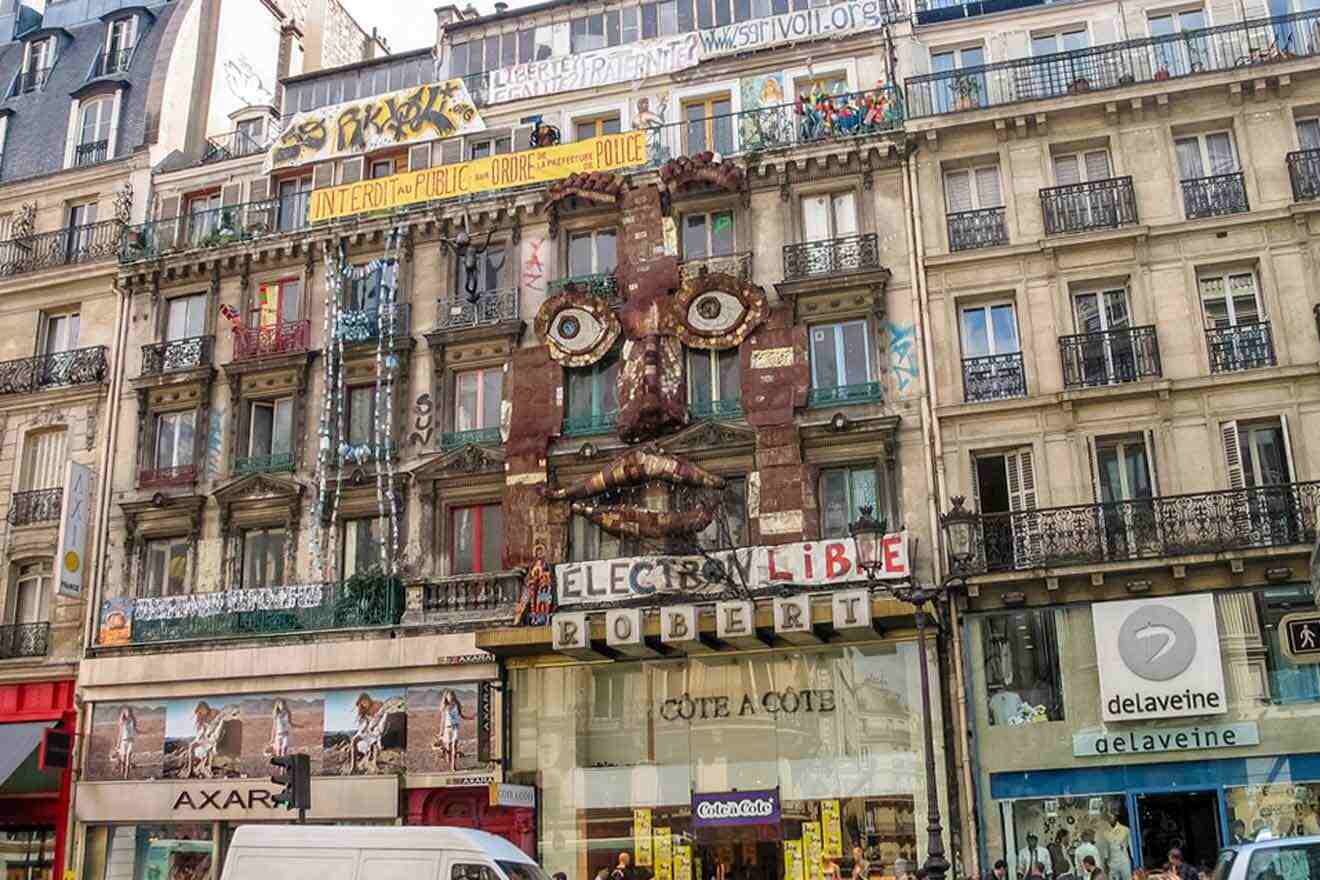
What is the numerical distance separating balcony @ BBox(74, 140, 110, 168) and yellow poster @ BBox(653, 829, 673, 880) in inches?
815

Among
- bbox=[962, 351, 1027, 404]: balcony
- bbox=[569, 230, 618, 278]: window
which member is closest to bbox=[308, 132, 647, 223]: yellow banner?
bbox=[569, 230, 618, 278]: window

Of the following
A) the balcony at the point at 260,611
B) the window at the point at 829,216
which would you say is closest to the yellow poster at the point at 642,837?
the balcony at the point at 260,611

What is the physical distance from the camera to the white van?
1480 cm

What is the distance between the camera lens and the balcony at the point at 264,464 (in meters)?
26.3

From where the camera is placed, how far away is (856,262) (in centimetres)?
2427

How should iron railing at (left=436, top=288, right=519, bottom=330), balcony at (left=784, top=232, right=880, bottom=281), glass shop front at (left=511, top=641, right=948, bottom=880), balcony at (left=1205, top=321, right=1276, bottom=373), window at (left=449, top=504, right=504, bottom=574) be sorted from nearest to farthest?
glass shop front at (left=511, top=641, right=948, bottom=880)
balcony at (left=1205, top=321, right=1276, bottom=373)
balcony at (left=784, top=232, right=880, bottom=281)
window at (left=449, top=504, right=504, bottom=574)
iron railing at (left=436, top=288, right=519, bottom=330)

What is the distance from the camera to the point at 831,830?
21453 mm

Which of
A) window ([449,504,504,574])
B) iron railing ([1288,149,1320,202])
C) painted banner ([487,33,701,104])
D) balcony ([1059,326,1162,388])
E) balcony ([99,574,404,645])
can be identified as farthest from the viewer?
painted banner ([487,33,701,104])

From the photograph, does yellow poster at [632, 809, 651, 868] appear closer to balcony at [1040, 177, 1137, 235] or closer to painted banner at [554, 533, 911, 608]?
painted banner at [554, 533, 911, 608]

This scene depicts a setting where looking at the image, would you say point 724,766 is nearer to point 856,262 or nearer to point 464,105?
point 856,262

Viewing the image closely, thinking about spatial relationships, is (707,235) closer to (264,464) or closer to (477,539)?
(477,539)

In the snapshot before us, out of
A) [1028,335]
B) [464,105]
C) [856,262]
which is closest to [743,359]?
[856,262]

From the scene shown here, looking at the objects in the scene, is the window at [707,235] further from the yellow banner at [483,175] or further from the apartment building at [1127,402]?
the apartment building at [1127,402]

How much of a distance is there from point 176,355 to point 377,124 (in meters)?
6.59
